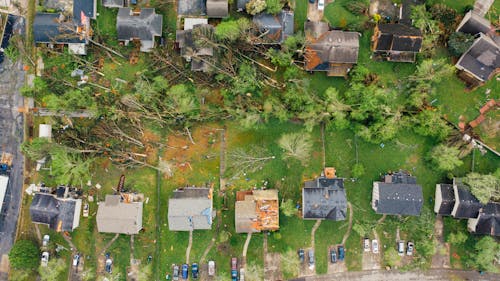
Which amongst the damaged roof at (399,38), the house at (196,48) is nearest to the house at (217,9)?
the house at (196,48)

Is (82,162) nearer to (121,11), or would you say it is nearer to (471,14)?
(121,11)

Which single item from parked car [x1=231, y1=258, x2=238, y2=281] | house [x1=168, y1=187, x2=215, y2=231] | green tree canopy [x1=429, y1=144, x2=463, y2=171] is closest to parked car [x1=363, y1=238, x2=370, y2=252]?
green tree canopy [x1=429, y1=144, x2=463, y2=171]

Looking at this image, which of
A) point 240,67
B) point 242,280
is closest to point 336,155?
point 240,67

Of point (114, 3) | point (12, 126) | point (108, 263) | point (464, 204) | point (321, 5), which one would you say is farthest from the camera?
point (12, 126)

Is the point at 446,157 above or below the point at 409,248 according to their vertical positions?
above

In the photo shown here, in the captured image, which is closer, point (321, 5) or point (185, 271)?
point (321, 5)

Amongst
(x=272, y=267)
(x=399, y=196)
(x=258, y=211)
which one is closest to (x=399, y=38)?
(x=399, y=196)

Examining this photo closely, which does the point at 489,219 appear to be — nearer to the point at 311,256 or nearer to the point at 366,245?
the point at 366,245
